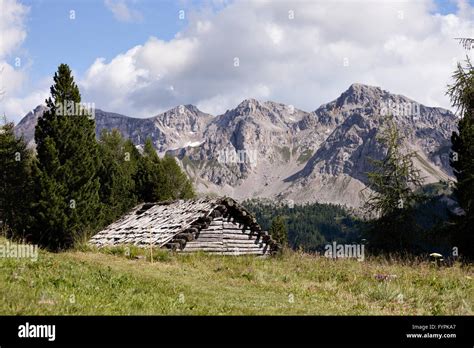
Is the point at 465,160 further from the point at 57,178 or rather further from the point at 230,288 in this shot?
the point at 57,178

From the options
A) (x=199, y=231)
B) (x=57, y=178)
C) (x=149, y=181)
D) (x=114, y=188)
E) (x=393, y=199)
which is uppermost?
(x=149, y=181)

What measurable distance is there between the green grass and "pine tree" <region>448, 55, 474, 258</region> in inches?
360

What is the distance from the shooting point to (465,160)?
1273 inches

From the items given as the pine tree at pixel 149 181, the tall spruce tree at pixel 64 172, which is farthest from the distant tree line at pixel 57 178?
the pine tree at pixel 149 181

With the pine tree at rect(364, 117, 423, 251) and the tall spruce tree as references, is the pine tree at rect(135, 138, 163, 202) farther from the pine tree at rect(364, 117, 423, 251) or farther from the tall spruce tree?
the pine tree at rect(364, 117, 423, 251)

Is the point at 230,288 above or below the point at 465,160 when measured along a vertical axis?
below

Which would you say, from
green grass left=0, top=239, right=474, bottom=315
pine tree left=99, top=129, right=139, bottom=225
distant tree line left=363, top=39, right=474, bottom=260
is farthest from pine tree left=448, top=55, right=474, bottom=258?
pine tree left=99, top=129, right=139, bottom=225

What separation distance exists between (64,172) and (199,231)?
1621 cm

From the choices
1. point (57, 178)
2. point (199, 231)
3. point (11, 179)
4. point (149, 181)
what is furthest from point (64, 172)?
point (149, 181)

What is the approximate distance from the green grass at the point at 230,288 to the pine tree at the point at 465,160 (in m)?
9.13

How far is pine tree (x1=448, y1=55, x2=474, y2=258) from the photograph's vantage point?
23.7 meters

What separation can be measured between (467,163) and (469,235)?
16.4 feet
